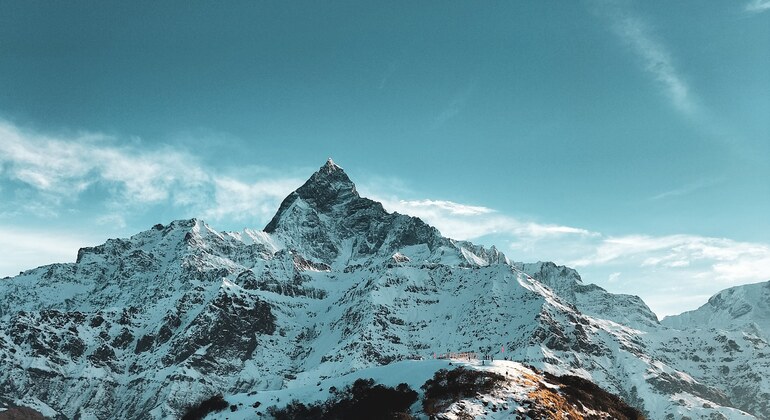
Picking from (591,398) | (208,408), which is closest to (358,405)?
(208,408)

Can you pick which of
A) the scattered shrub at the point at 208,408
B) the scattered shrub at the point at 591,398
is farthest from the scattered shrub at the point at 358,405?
the scattered shrub at the point at 591,398

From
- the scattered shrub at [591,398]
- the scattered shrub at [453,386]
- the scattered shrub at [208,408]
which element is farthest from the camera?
the scattered shrub at [208,408]

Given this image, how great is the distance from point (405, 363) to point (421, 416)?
18.6 m

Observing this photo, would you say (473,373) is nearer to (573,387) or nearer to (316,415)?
(573,387)

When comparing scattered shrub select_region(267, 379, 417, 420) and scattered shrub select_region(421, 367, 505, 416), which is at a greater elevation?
scattered shrub select_region(421, 367, 505, 416)

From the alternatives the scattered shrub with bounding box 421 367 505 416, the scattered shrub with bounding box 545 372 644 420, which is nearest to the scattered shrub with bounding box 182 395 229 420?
the scattered shrub with bounding box 421 367 505 416

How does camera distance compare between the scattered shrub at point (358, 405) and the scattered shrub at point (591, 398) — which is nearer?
the scattered shrub at point (358, 405)

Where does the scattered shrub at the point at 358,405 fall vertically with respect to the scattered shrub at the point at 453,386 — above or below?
below

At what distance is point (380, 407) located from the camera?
75062 millimetres

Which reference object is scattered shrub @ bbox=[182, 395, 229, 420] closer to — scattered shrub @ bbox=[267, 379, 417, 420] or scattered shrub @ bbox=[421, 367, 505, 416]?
scattered shrub @ bbox=[267, 379, 417, 420]

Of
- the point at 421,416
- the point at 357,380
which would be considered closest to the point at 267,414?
the point at 357,380

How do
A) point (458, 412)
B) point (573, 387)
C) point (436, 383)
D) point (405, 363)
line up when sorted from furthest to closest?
point (405, 363) → point (573, 387) → point (436, 383) → point (458, 412)

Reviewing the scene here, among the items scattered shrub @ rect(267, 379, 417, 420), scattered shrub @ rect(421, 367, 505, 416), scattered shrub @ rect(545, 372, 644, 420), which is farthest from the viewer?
scattered shrub @ rect(545, 372, 644, 420)

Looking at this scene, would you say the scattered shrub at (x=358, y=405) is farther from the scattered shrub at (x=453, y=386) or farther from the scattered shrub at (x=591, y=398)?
the scattered shrub at (x=591, y=398)
